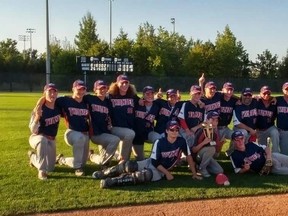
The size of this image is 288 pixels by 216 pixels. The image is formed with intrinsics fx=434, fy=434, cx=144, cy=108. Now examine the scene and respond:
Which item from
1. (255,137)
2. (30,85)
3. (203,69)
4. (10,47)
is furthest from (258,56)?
(255,137)

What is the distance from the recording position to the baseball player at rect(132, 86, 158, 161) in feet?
24.2

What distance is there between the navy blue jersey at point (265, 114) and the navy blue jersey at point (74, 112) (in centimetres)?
319

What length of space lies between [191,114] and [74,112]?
6.36 feet

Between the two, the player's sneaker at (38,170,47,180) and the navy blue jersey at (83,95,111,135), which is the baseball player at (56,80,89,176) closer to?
the navy blue jersey at (83,95,111,135)

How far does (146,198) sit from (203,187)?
3.20ft

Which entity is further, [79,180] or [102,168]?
[102,168]

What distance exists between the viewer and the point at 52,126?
654 cm

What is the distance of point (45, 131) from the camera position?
6500 mm

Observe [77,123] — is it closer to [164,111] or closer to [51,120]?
[51,120]

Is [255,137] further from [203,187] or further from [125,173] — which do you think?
[125,173]

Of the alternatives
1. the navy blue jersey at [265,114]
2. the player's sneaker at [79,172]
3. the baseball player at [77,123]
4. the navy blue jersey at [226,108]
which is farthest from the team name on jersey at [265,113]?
the player's sneaker at [79,172]

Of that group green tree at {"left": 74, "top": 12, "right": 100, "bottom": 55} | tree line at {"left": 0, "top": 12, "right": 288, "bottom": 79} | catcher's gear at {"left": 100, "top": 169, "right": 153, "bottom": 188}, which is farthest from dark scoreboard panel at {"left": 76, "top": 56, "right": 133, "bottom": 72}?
catcher's gear at {"left": 100, "top": 169, "right": 153, "bottom": 188}

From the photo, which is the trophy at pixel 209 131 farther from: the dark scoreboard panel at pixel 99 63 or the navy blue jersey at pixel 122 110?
the dark scoreboard panel at pixel 99 63

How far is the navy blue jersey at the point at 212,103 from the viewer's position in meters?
7.58
